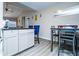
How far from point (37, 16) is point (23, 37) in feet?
10.8

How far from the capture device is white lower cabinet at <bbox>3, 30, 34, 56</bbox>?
204 centimetres

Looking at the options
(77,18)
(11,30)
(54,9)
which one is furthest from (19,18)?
(11,30)

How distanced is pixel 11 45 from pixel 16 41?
0.73 feet

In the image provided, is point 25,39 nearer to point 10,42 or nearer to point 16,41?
point 16,41

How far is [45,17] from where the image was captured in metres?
5.34

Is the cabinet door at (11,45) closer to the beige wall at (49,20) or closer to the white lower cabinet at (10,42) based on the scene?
the white lower cabinet at (10,42)

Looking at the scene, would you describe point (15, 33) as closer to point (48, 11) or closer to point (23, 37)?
point (23, 37)

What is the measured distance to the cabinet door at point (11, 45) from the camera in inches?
81.3

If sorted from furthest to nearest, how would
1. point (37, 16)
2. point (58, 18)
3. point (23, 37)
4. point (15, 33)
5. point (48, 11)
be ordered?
point (37, 16), point (48, 11), point (58, 18), point (23, 37), point (15, 33)

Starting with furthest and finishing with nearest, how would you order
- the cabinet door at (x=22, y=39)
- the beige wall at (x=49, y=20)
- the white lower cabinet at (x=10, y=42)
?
the beige wall at (x=49, y=20) < the cabinet door at (x=22, y=39) < the white lower cabinet at (x=10, y=42)

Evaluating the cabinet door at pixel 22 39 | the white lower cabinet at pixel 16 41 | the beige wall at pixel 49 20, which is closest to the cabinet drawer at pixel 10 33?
the white lower cabinet at pixel 16 41

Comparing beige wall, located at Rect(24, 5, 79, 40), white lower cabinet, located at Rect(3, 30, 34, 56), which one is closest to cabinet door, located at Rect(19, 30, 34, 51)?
white lower cabinet, located at Rect(3, 30, 34, 56)

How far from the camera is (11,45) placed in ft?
7.23

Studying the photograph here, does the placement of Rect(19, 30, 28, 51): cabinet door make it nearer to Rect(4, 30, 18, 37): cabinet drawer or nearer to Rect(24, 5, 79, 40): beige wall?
Rect(4, 30, 18, 37): cabinet drawer
